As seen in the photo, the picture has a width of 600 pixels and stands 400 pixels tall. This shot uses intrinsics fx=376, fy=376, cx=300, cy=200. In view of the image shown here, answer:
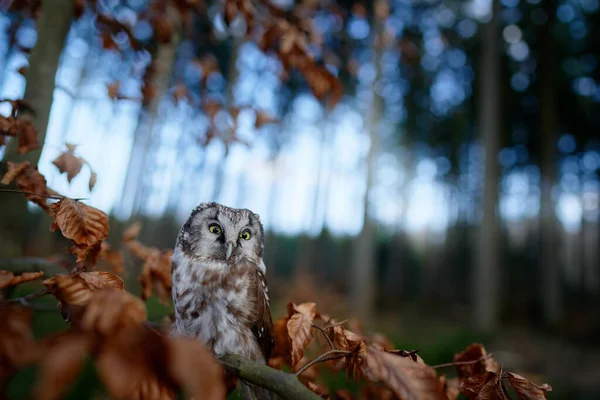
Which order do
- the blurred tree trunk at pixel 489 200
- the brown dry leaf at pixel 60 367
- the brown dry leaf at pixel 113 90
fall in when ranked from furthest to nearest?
the blurred tree trunk at pixel 489 200
the brown dry leaf at pixel 113 90
the brown dry leaf at pixel 60 367

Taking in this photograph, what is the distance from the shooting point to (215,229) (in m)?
2.14

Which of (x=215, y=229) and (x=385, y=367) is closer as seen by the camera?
(x=385, y=367)

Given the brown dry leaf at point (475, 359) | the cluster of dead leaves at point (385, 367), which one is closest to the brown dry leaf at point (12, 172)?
the cluster of dead leaves at point (385, 367)

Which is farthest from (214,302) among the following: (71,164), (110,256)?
(71,164)

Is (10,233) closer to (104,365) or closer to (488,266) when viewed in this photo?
(104,365)

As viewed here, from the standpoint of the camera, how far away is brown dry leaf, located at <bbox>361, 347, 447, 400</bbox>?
0.97 meters

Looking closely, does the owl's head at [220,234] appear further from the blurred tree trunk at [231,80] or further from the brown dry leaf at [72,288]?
the blurred tree trunk at [231,80]

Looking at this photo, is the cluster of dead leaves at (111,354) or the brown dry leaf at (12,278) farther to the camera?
the brown dry leaf at (12,278)

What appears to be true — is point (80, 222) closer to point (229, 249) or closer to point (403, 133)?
point (229, 249)

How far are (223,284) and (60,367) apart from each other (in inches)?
→ 52.6

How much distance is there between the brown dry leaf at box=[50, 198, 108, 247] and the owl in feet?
2.18

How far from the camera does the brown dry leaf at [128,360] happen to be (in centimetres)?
65

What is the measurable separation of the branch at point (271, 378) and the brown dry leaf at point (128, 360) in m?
0.36

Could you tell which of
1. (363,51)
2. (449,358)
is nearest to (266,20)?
(449,358)
